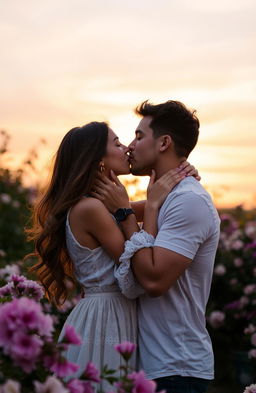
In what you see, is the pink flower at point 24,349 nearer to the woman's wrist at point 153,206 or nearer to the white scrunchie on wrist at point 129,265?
the white scrunchie on wrist at point 129,265

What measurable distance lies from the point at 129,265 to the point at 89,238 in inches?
11.5

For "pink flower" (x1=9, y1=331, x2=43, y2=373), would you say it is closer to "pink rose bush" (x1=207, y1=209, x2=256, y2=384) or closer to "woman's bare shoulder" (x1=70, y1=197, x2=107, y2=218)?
"woman's bare shoulder" (x1=70, y1=197, x2=107, y2=218)

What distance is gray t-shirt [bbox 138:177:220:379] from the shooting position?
3.15 metres

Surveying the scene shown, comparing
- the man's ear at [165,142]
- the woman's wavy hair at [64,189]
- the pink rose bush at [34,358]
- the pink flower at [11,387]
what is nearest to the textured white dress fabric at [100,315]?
the woman's wavy hair at [64,189]

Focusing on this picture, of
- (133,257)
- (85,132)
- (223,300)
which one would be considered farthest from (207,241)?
(223,300)

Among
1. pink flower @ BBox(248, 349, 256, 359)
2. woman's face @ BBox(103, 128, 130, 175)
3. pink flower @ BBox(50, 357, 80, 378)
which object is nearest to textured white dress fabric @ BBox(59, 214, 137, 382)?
woman's face @ BBox(103, 128, 130, 175)

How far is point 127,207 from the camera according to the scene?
130 inches

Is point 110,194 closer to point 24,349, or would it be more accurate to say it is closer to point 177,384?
point 177,384

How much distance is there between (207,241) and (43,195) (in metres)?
0.84

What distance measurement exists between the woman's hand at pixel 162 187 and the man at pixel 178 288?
0.09 ft

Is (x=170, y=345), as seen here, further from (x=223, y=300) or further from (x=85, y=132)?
(x=223, y=300)

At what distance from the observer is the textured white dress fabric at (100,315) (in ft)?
10.6

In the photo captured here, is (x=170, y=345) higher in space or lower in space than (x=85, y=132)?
lower

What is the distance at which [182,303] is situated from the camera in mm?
3244
